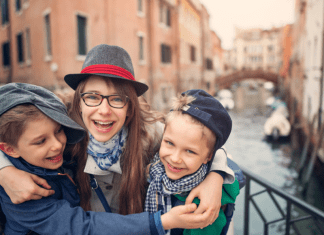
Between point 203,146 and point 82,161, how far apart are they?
69 centimetres

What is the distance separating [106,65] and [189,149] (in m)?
0.62

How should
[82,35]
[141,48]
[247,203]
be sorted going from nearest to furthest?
1. [247,203]
2. [82,35]
3. [141,48]

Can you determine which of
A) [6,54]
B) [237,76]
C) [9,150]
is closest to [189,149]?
[9,150]

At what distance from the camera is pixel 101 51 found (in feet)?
4.52

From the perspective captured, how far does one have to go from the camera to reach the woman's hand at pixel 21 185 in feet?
3.51

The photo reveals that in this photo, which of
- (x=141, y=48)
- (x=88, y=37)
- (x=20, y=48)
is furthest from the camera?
(x=141, y=48)

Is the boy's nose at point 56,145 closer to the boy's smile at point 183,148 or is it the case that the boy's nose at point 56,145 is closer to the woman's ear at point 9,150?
the woman's ear at point 9,150

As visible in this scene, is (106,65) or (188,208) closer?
(188,208)

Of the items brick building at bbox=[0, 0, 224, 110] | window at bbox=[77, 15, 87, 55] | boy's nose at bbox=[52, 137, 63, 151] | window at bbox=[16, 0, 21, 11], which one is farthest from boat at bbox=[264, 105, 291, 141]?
boy's nose at bbox=[52, 137, 63, 151]

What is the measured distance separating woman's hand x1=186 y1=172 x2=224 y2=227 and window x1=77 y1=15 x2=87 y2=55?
317 inches

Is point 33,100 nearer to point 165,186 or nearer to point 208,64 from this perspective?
point 165,186

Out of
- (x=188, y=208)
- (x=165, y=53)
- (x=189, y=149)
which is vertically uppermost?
(x=165, y=53)

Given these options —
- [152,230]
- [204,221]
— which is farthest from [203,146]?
[152,230]

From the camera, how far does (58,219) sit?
1.08 m
